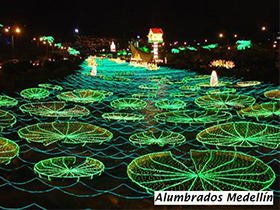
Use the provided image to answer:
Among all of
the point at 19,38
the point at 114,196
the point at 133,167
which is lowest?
the point at 114,196

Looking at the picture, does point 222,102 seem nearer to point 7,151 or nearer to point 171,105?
point 171,105

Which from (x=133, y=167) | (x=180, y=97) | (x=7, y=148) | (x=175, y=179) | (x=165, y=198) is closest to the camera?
(x=165, y=198)

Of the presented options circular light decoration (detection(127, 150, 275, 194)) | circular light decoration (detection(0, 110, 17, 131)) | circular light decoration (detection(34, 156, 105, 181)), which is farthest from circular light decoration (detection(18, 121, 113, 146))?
circular light decoration (detection(127, 150, 275, 194))

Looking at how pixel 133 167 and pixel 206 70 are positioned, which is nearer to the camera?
pixel 133 167

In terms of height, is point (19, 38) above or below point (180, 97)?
above

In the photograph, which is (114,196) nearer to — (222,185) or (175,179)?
(175,179)

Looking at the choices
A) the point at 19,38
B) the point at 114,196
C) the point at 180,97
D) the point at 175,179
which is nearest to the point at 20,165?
the point at 114,196
